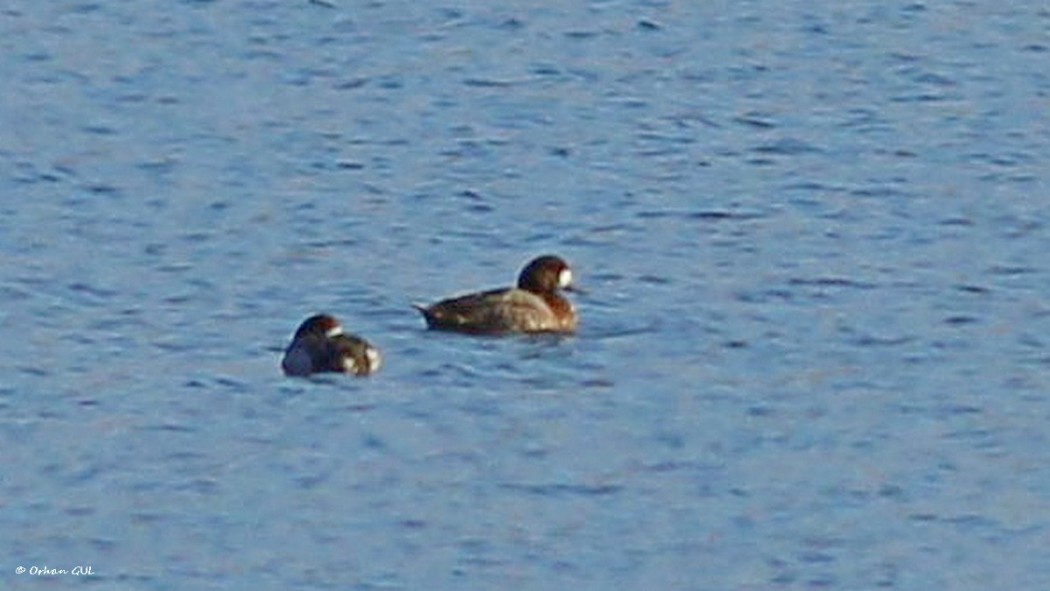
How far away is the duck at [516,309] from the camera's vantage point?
61.1 ft

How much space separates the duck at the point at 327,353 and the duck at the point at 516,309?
0.66 meters

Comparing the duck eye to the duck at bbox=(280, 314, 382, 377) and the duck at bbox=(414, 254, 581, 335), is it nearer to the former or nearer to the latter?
the duck at bbox=(414, 254, 581, 335)

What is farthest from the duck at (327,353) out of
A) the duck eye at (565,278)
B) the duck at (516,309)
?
the duck eye at (565,278)

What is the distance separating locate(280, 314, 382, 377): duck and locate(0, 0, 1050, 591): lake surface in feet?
0.29

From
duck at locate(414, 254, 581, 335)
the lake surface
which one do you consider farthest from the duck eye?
the lake surface

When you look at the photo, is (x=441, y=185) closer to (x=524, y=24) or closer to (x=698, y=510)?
(x=524, y=24)

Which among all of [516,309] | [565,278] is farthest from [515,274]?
[516,309]

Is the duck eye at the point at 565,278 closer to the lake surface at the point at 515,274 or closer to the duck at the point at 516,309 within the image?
the duck at the point at 516,309

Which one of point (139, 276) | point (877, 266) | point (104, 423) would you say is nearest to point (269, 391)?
point (104, 423)

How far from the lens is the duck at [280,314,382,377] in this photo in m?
17.6

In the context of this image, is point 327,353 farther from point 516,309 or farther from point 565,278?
point 565,278

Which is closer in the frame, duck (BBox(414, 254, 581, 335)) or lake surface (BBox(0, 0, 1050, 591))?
lake surface (BBox(0, 0, 1050, 591))

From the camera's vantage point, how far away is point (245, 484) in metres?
15.9

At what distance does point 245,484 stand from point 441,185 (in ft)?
18.2
